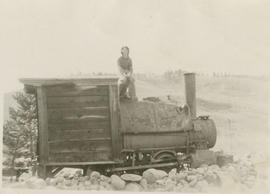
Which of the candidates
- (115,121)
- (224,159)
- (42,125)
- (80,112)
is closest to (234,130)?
(224,159)

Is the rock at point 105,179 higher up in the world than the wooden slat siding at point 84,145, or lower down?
lower down

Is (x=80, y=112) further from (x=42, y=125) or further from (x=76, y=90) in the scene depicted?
(x=42, y=125)

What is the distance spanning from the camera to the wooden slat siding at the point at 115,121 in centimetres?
361

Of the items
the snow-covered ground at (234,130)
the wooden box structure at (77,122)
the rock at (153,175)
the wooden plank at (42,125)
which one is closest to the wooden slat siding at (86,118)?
the wooden box structure at (77,122)

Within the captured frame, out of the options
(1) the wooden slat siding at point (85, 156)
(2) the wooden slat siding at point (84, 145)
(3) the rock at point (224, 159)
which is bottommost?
(3) the rock at point (224, 159)

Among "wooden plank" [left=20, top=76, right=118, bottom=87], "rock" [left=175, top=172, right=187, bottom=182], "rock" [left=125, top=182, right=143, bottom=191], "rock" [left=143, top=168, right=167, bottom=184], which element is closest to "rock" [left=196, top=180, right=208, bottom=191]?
"rock" [left=175, top=172, right=187, bottom=182]

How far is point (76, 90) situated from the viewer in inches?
143

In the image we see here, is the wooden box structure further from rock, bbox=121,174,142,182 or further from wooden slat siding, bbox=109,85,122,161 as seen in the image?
rock, bbox=121,174,142,182

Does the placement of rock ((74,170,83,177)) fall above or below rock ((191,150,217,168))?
below

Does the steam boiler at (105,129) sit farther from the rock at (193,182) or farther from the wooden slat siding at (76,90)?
the rock at (193,182)

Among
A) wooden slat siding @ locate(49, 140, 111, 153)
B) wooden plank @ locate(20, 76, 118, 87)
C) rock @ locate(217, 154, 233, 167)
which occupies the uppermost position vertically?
wooden plank @ locate(20, 76, 118, 87)

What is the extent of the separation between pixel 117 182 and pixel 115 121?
36 cm

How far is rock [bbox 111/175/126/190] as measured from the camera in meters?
3.52

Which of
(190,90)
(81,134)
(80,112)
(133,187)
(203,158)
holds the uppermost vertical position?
(190,90)
